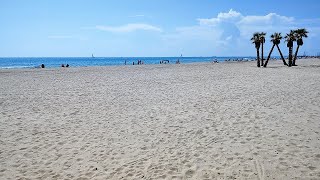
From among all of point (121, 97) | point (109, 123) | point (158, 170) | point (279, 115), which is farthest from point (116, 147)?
point (121, 97)

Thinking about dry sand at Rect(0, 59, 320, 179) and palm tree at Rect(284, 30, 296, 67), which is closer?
dry sand at Rect(0, 59, 320, 179)

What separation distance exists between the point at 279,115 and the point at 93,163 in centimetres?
815

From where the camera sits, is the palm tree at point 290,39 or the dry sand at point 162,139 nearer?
the dry sand at point 162,139

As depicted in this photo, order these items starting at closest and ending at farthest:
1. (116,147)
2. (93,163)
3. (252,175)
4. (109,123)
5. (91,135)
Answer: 1. (252,175)
2. (93,163)
3. (116,147)
4. (91,135)
5. (109,123)

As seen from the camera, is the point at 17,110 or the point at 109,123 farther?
the point at 17,110

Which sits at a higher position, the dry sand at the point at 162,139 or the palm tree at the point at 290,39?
the palm tree at the point at 290,39

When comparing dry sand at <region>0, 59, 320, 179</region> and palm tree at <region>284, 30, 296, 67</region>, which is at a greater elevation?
palm tree at <region>284, 30, 296, 67</region>

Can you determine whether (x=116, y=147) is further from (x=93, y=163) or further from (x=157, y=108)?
(x=157, y=108)

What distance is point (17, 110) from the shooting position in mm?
13242

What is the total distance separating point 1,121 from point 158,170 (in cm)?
793

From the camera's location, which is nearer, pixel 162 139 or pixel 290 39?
pixel 162 139

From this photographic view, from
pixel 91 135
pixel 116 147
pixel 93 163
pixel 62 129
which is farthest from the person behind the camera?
pixel 62 129

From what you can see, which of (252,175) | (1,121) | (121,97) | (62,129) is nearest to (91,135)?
(62,129)

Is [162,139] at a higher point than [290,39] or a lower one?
lower
